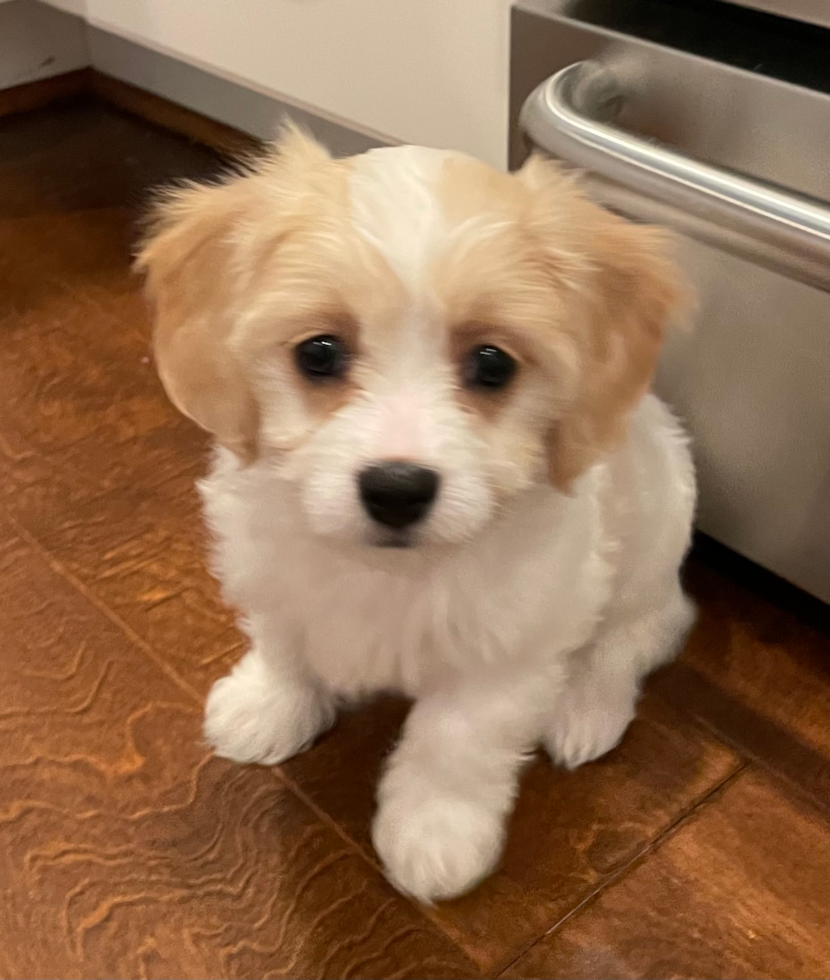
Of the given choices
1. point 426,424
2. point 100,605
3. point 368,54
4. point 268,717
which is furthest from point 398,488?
point 368,54

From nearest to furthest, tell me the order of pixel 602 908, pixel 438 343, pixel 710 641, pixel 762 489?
pixel 438 343 < pixel 602 908 < pixel 762 489 < pixel 710 641

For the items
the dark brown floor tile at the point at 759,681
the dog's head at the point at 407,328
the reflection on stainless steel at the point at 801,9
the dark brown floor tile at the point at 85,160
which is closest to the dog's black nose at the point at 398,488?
the dog's head at the point at 407,328

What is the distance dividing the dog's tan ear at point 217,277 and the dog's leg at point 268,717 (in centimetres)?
42

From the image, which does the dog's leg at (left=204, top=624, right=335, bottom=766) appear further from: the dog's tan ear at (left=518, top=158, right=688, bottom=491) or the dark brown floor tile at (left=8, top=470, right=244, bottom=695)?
the dog's tan ear at (left=518, top=158, right=688, bottom=491)

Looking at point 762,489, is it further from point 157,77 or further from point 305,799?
point 157,77

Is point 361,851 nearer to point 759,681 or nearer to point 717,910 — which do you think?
point 717,910

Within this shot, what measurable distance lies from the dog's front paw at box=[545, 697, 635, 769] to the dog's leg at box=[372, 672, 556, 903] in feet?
0.33

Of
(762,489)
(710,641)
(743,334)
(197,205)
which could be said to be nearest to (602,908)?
(710,641)

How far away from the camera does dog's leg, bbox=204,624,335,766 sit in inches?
46.4

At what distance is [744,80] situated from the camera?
940 mm

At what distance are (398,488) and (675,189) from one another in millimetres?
405

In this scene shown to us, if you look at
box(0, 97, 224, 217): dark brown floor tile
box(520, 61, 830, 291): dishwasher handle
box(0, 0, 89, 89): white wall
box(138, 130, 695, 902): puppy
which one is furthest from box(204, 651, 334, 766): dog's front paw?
box(0, 0, 89, 89): white wall

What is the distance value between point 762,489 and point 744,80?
50cm

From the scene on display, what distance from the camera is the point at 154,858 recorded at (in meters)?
1.09
